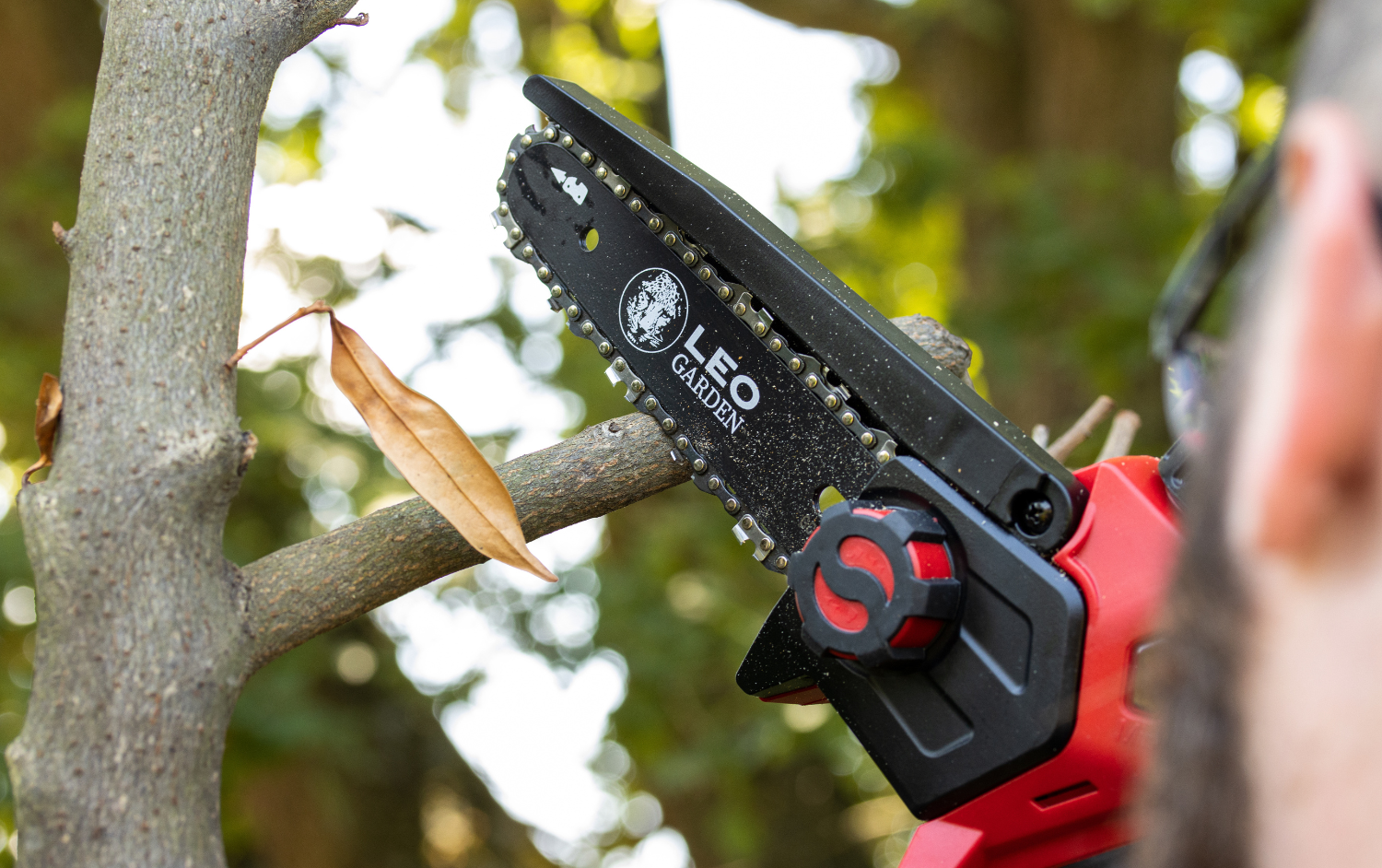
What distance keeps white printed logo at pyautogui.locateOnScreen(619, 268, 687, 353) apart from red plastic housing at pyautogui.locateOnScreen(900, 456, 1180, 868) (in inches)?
24.6

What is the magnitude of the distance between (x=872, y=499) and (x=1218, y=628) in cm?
71

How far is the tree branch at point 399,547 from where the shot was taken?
47.2 inches

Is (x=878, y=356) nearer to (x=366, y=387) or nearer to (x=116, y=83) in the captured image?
(x=366, y=387)

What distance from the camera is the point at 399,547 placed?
1243 millimetres

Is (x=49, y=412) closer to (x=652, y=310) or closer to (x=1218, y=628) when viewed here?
(x=652, y=310)

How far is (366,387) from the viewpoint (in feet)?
4.11

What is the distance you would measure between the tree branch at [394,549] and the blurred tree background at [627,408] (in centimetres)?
221

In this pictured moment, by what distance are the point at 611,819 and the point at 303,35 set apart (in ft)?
27.8

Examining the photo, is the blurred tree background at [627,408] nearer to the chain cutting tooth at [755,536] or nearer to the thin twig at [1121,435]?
the thin twig at [1121,435]

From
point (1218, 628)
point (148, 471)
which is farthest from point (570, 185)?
point (1218, 628)

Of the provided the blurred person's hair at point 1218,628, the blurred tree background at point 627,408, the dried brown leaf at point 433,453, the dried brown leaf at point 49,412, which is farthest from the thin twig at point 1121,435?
the blurred tree background at point 627,408

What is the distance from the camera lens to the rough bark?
3.46 feet

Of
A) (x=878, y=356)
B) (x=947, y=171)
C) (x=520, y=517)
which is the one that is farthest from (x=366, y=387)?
(x=947, y=171)

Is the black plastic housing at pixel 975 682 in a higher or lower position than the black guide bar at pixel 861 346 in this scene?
lower
